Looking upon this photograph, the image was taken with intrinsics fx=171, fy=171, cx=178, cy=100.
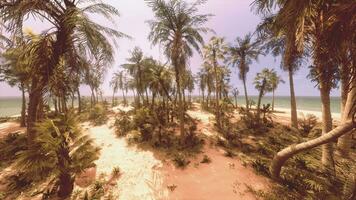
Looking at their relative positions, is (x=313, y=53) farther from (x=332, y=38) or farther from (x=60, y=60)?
(x=60, y=60)

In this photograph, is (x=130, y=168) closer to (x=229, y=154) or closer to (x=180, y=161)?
(x=180, y=161)

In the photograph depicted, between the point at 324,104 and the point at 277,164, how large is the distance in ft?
12.7

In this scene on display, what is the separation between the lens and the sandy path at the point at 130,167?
763 centimetres

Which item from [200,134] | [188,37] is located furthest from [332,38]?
[200,134]

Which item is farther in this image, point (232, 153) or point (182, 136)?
point (182, 136)

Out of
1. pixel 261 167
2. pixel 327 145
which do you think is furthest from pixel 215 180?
pixel 327 145

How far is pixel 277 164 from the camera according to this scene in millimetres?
7078

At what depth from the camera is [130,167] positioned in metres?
9.82

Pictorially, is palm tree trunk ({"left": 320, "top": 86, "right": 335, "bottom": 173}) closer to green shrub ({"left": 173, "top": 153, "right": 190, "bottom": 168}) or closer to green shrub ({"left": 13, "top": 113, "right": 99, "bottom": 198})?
green shrub ({"left": 173, "top": 153, "right": 190, "bottom": 168})

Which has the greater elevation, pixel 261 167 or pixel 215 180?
pixel 261 167

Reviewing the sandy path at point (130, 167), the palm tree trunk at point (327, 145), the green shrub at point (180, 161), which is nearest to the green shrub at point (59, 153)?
the sandy path at point (130, 167)

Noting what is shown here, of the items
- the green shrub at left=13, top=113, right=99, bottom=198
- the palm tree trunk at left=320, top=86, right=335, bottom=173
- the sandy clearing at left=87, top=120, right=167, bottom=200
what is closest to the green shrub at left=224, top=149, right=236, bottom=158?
the sandy clearing at left=87, top=120, right=167, bottom=200

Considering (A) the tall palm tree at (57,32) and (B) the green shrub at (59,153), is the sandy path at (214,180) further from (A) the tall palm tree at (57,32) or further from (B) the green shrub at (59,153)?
(A) the tall palm tree at (57,32)

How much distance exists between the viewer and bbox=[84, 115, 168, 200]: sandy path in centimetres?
763
